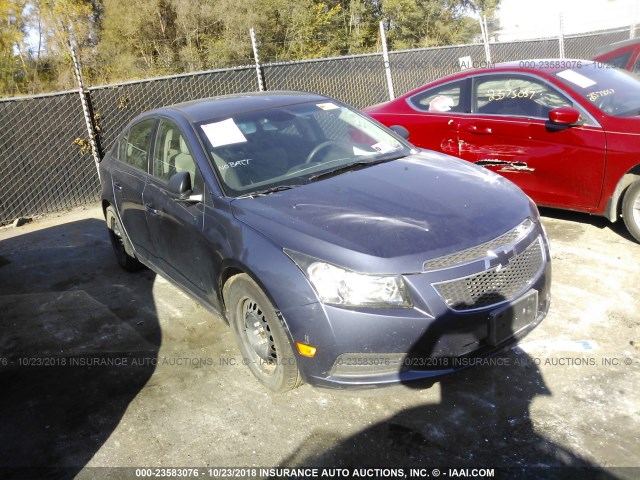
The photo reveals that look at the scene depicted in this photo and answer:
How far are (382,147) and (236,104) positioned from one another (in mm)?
1138

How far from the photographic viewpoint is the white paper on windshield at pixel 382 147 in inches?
165

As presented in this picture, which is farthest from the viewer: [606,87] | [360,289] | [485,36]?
[485,36]

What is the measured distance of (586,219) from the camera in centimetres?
583

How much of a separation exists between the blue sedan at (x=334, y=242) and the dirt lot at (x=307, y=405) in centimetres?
31

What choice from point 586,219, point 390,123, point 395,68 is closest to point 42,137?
point 390,123

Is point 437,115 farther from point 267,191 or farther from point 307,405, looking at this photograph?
point 307,405

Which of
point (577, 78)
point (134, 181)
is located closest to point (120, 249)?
point (134, 181)

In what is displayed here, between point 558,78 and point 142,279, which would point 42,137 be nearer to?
point 142,279

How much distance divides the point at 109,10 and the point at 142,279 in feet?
92.5

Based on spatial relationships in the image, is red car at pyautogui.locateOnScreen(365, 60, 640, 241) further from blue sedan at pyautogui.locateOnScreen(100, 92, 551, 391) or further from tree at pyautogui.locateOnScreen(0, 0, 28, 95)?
tree at pyautogui.locateOnScreen(0, 0, 28, 95)

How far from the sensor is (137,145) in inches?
191

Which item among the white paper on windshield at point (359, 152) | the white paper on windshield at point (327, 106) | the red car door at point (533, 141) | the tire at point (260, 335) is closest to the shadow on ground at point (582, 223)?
the red car door at point (533, 141)

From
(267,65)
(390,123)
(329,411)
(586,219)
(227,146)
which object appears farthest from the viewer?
(267,65)

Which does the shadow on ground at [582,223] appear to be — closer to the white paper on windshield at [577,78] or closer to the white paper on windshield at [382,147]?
the white paper on windshield at [577,78]
